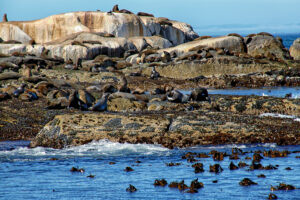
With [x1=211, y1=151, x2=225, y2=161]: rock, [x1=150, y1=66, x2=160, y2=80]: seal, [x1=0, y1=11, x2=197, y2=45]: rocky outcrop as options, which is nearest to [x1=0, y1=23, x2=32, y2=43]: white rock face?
[x1=0, y1=11, x2=197, y2=45]: rocky outcrop

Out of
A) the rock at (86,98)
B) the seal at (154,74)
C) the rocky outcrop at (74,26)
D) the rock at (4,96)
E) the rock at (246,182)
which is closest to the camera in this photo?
the rock at (246,182)

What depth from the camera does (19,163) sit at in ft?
43.3

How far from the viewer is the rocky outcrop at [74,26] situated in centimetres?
5266

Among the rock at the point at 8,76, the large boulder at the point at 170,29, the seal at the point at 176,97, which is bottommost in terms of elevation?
the rock at the point at 8,76

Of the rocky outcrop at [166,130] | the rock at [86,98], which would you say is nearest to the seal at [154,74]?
the rock at [86,98]

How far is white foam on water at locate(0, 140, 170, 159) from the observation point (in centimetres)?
1401

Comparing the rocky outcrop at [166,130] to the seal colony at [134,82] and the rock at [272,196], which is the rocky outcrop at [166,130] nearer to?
the seal colony at [134,82]

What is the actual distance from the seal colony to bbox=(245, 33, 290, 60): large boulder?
0.35 feet

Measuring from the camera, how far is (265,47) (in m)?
48.2

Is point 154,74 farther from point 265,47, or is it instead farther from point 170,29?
point 170,29

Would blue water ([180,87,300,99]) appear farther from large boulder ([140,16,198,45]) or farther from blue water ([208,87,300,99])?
large boulder ([140,16,198,45])

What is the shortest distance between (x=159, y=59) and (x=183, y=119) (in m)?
28.0

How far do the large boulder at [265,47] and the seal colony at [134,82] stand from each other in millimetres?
107

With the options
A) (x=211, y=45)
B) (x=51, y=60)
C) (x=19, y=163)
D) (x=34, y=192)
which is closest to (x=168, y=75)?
(x=211, y=45)
